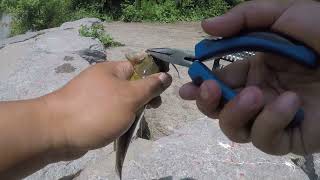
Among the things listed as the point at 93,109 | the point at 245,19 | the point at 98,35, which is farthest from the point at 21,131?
the point at 98,35

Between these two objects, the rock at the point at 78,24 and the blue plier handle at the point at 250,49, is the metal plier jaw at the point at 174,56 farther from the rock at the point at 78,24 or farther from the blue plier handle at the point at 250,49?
the rock at the point at 78,24

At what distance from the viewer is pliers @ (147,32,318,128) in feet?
5.08

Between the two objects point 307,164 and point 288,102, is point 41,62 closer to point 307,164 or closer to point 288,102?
point 307,164

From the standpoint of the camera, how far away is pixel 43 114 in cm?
168

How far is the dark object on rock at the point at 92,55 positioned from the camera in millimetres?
5101

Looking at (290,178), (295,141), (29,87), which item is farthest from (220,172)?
(29,87)

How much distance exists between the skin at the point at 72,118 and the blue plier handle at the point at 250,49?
0.18 m

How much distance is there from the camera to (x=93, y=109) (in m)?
1.68

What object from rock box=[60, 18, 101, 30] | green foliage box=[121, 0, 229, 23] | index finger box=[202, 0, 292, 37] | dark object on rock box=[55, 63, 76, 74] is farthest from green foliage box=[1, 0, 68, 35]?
index finger box=[202, 0, 292, 37]

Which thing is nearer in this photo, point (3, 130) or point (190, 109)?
point (3, 130)

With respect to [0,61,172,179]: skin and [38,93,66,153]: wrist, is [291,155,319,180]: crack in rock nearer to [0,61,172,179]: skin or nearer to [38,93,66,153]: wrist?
[0,61,172,179]: skin

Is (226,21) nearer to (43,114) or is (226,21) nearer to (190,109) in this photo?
(43,114)

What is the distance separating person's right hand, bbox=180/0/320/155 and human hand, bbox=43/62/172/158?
20cm

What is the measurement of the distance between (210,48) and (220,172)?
110cm
